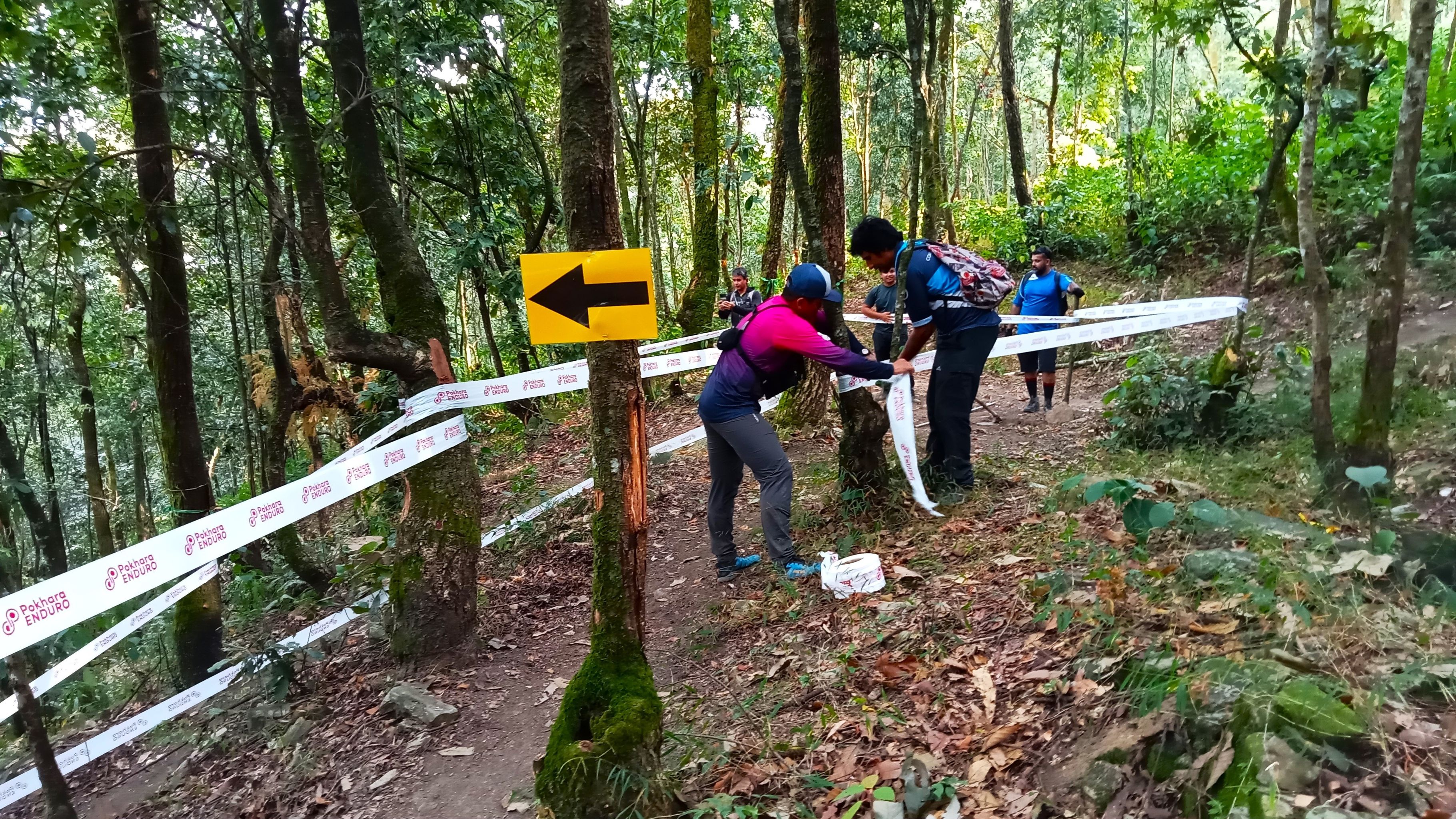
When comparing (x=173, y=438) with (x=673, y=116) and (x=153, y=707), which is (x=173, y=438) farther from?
(x=673, y=116)

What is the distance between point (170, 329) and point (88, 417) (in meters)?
10.3

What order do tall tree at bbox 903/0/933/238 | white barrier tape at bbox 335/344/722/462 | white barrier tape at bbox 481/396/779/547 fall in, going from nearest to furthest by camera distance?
white barrier tape at bbox 335/344/722/462, white barrier tape at bbox 481/396/779/547, tall tree at bbox 903/0/933/238

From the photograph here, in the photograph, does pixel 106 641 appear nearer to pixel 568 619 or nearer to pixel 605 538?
pixel 568 619

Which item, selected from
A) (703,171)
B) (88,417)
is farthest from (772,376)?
(88,417)

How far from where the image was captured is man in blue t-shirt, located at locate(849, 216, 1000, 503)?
5.30 metres

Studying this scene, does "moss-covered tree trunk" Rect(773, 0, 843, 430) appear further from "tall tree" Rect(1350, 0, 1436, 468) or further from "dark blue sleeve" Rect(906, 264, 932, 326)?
"tall tree" Rect(1350, 0, 1436, 468)

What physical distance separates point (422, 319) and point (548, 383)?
2.02 m

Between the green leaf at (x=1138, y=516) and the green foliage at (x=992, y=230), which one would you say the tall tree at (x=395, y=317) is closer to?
the green leaf at (x=1138, y=516)

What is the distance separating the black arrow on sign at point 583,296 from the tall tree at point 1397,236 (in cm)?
337

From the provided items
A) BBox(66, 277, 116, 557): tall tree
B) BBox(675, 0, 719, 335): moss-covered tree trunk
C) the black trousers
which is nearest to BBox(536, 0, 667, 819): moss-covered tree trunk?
the black trousers

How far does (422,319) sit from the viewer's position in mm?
5336

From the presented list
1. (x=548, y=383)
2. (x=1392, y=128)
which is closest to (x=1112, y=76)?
(x=1392, y=128)

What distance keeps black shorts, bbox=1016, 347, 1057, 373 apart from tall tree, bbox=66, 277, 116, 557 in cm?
1110

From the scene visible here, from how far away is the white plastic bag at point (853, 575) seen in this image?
15.0 ft
